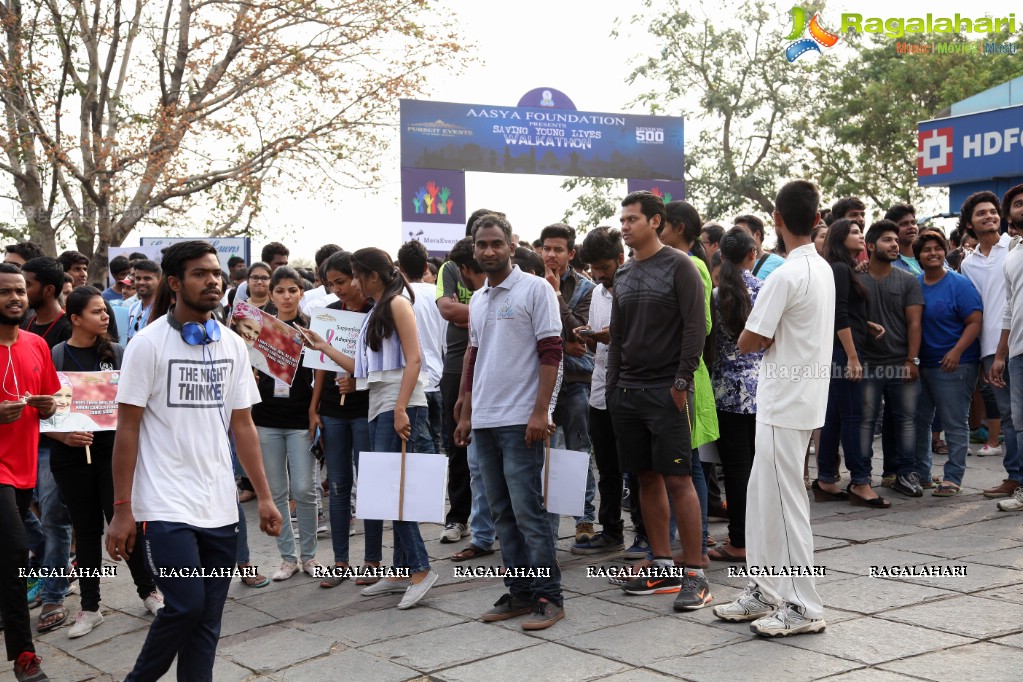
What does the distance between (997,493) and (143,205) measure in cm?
1566

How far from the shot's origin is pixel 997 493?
7.80 meters

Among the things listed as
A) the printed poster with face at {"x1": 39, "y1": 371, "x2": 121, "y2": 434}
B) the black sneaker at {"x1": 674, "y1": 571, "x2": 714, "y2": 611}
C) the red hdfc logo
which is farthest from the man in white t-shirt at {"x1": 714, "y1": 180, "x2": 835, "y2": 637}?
the red hdfc logo

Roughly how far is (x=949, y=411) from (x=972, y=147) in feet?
45.3

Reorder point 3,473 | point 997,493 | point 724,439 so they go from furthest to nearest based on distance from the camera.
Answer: point 997,493
point 724,439
point 3,473

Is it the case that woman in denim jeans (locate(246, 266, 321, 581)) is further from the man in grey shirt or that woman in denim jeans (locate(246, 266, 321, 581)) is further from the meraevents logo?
the meraevents logo

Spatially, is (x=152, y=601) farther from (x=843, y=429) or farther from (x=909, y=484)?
(x=909, y=484)

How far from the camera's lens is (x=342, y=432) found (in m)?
6.43

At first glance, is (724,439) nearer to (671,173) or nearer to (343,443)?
(343,443)

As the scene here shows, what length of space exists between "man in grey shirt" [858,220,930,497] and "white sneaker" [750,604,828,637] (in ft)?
11.0

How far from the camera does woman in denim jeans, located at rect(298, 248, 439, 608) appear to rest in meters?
5.89

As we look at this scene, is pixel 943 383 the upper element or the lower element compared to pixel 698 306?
lower

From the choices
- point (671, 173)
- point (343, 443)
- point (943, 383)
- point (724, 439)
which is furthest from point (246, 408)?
point (671, 173)

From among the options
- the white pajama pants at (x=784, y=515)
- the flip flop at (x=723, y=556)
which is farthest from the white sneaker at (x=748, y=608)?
the flip flop at (x=723, y=556)

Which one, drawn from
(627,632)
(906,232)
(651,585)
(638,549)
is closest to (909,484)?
(906,232)
